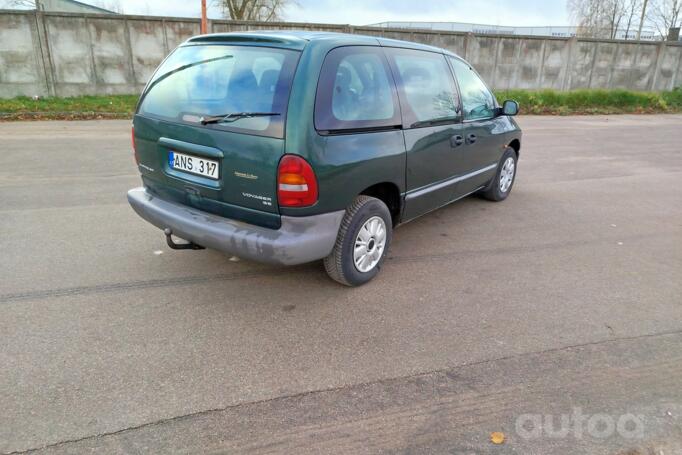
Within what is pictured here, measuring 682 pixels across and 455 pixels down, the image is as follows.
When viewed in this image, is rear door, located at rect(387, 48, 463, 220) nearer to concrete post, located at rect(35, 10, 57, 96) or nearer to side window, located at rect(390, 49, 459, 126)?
side window, located at rect(390, 49, 459, 126)

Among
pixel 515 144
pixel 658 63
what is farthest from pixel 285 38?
pixel 658 63

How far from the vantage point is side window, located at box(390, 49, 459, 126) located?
389 cm

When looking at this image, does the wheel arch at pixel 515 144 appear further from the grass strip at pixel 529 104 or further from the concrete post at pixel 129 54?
the concrete post at pixel 129 54

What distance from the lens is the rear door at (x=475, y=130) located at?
4758 mm

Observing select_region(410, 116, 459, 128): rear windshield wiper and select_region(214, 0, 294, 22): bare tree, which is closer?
select_region(410, 116, 459, 128): rear windshield wiper

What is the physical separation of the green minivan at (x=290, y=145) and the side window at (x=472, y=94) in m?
0.69

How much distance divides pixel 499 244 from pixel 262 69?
9.42 feet

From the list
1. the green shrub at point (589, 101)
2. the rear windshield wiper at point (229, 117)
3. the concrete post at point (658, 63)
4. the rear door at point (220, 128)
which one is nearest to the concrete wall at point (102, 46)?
the green shrub at point (589, 101)

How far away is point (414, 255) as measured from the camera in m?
4.43

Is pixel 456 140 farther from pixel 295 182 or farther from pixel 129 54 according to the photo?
pixel 129 54

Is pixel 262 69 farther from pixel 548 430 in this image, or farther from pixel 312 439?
pixel 548 430

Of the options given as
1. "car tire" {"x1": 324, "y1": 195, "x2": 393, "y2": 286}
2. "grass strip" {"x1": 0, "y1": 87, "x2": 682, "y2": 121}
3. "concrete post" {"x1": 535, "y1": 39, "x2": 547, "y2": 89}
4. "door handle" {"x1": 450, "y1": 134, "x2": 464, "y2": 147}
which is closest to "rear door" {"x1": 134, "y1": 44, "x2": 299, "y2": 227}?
"car tire" {"x1": 324, "y1": 195, "x2": 393, "y2": 286}

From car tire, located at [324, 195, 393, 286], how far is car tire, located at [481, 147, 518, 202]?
2600 mm

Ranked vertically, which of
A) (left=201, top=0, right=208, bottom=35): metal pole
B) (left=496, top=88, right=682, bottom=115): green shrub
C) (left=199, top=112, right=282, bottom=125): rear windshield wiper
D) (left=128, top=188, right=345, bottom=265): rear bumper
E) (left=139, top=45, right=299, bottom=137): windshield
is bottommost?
(left=496, top=88, right=682, bottom=115): green shrub
